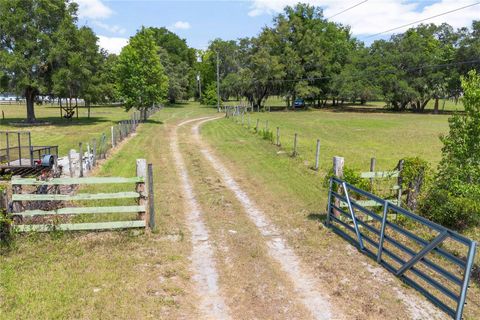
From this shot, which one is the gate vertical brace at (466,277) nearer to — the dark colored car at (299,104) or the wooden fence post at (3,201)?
the wooden fence post at (3,201)

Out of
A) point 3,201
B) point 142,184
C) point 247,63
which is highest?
point 247,63

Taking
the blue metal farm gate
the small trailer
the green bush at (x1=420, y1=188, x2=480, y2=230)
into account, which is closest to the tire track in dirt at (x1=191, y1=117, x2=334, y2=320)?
the blue metal farm gate

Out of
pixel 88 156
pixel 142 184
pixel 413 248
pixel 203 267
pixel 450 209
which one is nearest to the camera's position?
pixel 203 267

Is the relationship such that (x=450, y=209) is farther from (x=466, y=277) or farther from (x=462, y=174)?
(x=466, y=277)

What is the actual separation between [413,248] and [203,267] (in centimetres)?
481

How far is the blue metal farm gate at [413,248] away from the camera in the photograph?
574 cm

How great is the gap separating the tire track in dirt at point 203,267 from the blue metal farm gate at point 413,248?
3345mm

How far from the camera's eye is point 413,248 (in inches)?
334

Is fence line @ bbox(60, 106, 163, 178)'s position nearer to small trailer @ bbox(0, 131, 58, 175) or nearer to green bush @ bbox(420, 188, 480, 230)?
small trailer @ bbox(0, 131, 58, 175)

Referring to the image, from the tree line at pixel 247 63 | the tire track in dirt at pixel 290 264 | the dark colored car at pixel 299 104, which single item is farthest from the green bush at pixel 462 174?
the dark colored car at pixel 299 104

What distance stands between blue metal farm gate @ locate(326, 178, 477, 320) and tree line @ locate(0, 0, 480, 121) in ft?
102

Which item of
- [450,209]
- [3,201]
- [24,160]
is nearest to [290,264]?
[450,209]

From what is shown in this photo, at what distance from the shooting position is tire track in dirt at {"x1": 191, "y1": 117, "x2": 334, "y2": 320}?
597 cm

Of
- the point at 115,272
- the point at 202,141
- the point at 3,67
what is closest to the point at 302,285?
the point at 115,272
